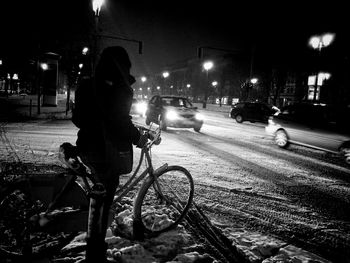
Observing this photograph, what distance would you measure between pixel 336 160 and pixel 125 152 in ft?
28.9

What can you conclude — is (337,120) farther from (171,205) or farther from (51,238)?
(51,238)

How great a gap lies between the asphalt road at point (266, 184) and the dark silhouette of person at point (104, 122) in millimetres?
2044

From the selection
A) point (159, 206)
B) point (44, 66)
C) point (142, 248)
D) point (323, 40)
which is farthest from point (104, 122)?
point (44, 66)

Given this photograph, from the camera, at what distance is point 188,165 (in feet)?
24.8

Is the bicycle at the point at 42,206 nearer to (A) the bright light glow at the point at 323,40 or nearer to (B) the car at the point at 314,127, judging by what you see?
(B) the car at the point at 314,127

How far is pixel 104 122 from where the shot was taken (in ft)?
8.86

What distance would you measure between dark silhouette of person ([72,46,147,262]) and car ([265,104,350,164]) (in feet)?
28.2

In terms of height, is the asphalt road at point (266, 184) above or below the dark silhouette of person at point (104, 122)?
below

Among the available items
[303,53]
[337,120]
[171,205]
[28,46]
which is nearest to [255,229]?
[171,205]

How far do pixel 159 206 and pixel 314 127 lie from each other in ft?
27.0

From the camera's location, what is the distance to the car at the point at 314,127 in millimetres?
9633

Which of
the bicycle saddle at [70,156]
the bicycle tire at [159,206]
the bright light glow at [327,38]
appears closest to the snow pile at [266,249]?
the bicycle tire at [159,206]

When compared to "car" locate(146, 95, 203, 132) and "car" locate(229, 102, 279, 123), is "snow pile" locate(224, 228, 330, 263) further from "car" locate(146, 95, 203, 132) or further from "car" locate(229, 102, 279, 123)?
"car" locate(229, 102, 279, 123)

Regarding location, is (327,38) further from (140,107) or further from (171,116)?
(140,107)
